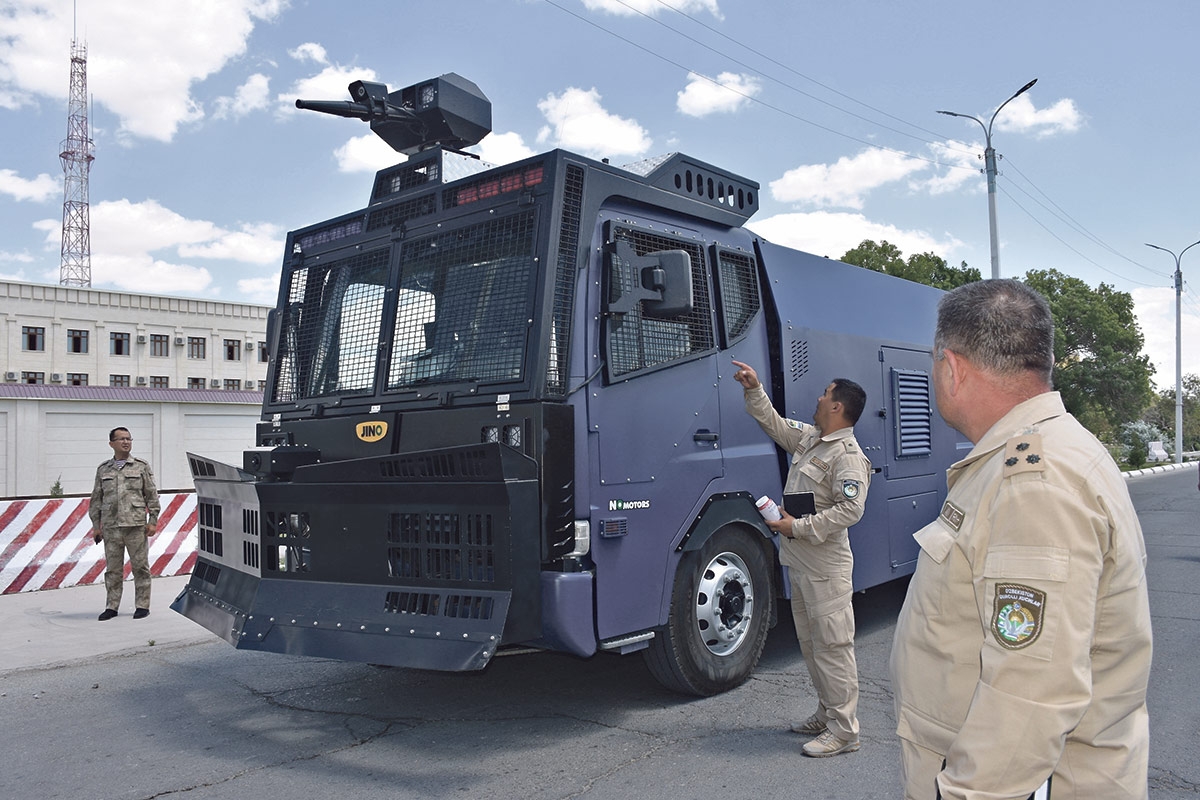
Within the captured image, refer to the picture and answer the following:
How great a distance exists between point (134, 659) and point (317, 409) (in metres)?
2.85

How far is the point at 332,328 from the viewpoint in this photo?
5.80 m

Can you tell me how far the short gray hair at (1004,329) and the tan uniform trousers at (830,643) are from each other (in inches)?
111

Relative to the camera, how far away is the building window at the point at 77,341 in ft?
183

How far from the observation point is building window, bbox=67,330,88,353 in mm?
55875

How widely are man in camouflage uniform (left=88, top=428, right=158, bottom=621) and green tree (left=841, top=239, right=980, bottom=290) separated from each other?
3526 cm

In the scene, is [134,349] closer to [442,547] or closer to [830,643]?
[442,547]

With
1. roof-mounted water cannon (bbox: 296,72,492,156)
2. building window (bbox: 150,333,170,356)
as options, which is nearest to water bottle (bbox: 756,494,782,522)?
roof-mounted water cannon (bbox: 296,72,492,156)

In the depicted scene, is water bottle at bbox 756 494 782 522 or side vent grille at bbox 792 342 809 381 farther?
side vent grille at bbox 792 342 809 381

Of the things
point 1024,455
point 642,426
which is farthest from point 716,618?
point 1024,455

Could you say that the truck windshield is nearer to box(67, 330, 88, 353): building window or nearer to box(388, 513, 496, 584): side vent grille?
box(388, 513, 496, 584): side vent grille

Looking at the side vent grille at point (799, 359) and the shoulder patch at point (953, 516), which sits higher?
the side vent grille at point (799, 359)

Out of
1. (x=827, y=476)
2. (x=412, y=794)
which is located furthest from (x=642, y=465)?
(x=412, y=794)

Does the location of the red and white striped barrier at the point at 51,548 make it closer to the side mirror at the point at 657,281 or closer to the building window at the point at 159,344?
the side mirror at the point at 657,281

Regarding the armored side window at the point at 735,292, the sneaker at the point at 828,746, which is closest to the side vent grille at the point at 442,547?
the sneaker at the point at 828,746
